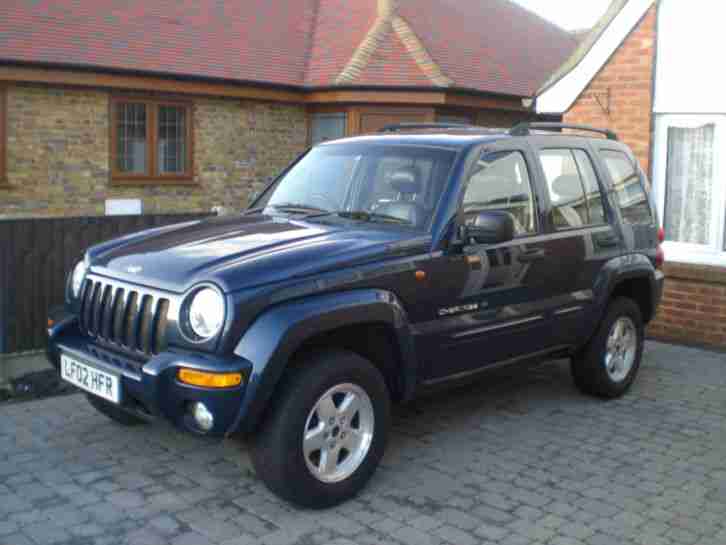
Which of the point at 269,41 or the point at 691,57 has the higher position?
the point at 269,41

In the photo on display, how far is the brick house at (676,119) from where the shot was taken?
8.64 metres

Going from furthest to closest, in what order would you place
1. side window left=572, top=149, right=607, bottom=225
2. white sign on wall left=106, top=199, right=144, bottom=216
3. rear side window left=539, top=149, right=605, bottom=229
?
white sign on wall left=106, top=199, right=144, bottom=216 → side window left=572, top=149, right=607, bottom=225 → rear side window left=539, top=149, right=605, bottom=229

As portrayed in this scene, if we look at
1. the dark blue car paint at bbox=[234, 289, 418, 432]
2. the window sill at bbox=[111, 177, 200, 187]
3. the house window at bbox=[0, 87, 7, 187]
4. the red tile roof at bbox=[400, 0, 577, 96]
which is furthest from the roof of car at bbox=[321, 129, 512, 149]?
the red tile roof at bbox=[400, 0, 577, 96]

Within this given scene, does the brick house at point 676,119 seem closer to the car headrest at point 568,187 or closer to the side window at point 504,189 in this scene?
the car headrest at point 568,187

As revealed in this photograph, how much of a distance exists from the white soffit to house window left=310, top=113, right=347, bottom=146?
7.58m

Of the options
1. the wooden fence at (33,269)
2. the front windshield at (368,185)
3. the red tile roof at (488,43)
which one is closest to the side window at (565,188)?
the front windshield at (368,185)

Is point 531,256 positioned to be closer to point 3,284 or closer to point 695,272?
point 695,272

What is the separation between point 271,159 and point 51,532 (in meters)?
13.1

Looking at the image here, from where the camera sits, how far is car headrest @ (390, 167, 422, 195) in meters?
5.40

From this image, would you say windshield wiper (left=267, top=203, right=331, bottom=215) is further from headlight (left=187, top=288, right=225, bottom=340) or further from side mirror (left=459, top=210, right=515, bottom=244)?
headlight (left=187, top=288, right=225, bottom=340)

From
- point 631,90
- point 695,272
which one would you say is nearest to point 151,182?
point 631,90

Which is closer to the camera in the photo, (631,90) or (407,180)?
(407,180)

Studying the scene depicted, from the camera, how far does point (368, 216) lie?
5.37 metres

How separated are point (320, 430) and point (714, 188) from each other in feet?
19.0
